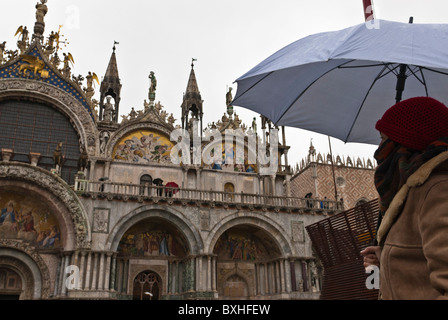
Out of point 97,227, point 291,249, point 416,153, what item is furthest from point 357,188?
point 416,153

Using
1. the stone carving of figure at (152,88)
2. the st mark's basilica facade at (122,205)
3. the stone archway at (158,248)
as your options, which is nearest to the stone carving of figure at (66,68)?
the st mark's basilica facade at (122,205)

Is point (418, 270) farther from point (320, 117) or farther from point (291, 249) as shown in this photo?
point (291, 249)

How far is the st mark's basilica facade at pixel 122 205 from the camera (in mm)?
18828


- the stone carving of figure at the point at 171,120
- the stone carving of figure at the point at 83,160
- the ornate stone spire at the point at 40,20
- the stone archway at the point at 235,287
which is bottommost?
the stone archway at the point at 235,287

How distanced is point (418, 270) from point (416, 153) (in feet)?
1.94

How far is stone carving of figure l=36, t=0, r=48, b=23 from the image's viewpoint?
24938 mm

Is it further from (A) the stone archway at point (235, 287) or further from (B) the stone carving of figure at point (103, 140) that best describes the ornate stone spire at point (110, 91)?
(A) the stone archway at point (235, 287)

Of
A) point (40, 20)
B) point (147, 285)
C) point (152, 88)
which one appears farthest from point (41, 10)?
point (147, 285)

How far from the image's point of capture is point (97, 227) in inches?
754

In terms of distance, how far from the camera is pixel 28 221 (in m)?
19.5

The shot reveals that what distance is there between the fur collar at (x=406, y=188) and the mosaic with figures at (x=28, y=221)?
65.3 ft

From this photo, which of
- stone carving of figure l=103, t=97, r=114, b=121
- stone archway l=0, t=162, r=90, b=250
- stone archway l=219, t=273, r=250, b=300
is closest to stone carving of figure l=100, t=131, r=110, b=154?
stone carving of figure l=103, t=97, r=114, b=121

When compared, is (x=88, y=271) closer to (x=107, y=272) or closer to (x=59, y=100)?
(x=107, y=272)

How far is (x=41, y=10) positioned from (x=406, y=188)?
28.0 metres
